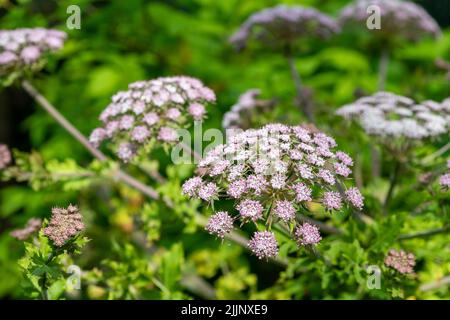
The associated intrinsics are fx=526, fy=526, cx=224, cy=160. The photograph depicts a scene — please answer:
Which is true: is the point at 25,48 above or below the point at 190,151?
above

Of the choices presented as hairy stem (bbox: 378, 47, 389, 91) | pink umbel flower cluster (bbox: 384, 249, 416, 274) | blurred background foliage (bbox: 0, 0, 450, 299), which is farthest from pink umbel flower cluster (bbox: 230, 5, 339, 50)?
pink umbel flower cluster (bbox: 384, 249, 416, 274)

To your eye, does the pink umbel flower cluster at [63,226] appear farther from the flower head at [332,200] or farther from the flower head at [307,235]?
the flower head at [332,200]

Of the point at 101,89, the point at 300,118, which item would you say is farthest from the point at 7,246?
the point at 300,118

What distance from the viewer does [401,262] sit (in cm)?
264

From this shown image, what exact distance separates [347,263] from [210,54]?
3189mm

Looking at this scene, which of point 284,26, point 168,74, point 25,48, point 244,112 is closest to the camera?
point 25,48

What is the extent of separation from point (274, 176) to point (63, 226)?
93 cm

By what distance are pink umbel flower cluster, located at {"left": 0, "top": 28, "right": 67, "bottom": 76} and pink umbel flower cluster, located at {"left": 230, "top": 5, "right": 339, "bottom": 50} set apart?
1482 millimetres

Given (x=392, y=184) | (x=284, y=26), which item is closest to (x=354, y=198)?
(x=392, y=184)

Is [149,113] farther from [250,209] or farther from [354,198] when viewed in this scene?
[354,198]

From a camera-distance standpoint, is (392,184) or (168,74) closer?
(392,184)

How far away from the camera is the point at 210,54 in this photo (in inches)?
215

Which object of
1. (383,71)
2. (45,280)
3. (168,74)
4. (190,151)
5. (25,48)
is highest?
(168,74)
